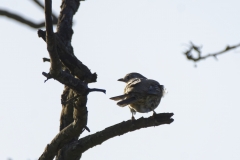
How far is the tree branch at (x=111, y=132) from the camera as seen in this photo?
5.87 metres

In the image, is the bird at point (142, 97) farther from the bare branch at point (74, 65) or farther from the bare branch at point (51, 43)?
the bare branch at point (51, 43)

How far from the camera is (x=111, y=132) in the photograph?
232 inches

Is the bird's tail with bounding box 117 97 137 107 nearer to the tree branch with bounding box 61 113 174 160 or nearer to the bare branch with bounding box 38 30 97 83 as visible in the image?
the tree branch with bounding box 61 113 174 160

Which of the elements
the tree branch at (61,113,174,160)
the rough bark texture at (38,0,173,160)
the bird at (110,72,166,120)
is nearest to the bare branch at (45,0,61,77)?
the rough bark texture at (38,0,173,160)

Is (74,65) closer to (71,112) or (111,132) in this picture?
(111,132)

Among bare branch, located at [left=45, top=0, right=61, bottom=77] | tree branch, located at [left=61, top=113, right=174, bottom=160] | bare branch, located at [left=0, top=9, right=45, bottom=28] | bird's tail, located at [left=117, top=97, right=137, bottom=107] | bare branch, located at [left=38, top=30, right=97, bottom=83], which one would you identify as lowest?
bare branch, located at [left=0, top=9, right=45, bottom=28]

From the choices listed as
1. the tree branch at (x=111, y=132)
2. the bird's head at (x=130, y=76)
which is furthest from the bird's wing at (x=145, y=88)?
the tree branch at (x=111, y=132)

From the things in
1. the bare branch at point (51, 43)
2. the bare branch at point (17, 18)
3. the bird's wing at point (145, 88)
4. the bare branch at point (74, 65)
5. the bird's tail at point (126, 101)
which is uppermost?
the bird's wing at point (145, 88)

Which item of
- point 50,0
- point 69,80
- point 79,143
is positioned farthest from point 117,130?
point 50,0

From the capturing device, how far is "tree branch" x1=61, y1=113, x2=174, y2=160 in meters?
5.87

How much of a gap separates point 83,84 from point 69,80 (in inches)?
7.5

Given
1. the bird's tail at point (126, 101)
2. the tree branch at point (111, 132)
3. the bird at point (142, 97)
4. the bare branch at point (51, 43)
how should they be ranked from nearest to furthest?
the bare branch at point (51, 43)
the tree branch at point (111, 132)
the bird's tail at point (126, 101)
the bird at point (142, 97)

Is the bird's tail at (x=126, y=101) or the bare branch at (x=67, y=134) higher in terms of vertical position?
the bird's tail at (x=126, y=101)

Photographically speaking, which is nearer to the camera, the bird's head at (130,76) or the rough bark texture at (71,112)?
the rough bark texture at (71,112)
